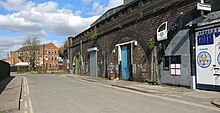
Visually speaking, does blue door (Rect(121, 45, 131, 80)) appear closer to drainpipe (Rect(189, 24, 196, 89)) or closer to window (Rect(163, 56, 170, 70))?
window (Rect(163, 56, 170, 70))

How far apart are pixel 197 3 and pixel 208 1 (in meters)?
0.69

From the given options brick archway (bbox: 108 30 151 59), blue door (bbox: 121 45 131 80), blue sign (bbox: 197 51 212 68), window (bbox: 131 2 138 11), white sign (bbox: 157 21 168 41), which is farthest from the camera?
blue door (bbox: 121 45 131 80)

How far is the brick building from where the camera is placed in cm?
1703

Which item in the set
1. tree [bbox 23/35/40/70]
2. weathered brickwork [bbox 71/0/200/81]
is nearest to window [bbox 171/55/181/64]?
weathered brickwork [bbox 71/0/200/81]

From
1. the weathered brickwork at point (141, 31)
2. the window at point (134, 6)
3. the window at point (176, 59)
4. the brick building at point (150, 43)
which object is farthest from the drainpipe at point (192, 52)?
the window at point (134, 6)

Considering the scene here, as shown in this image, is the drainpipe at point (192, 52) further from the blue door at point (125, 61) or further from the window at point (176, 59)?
the blue door at point (125, 61)

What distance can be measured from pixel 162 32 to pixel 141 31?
4201mm

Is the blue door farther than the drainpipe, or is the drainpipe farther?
the blue door

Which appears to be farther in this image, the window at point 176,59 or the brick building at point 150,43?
the window at point 176,59

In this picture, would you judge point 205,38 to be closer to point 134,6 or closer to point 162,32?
point 162,32

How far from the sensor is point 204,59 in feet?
50.7

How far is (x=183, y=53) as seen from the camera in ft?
56.6

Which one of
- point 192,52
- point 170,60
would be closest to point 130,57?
point 170,60

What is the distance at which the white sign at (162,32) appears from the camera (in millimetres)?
19172
